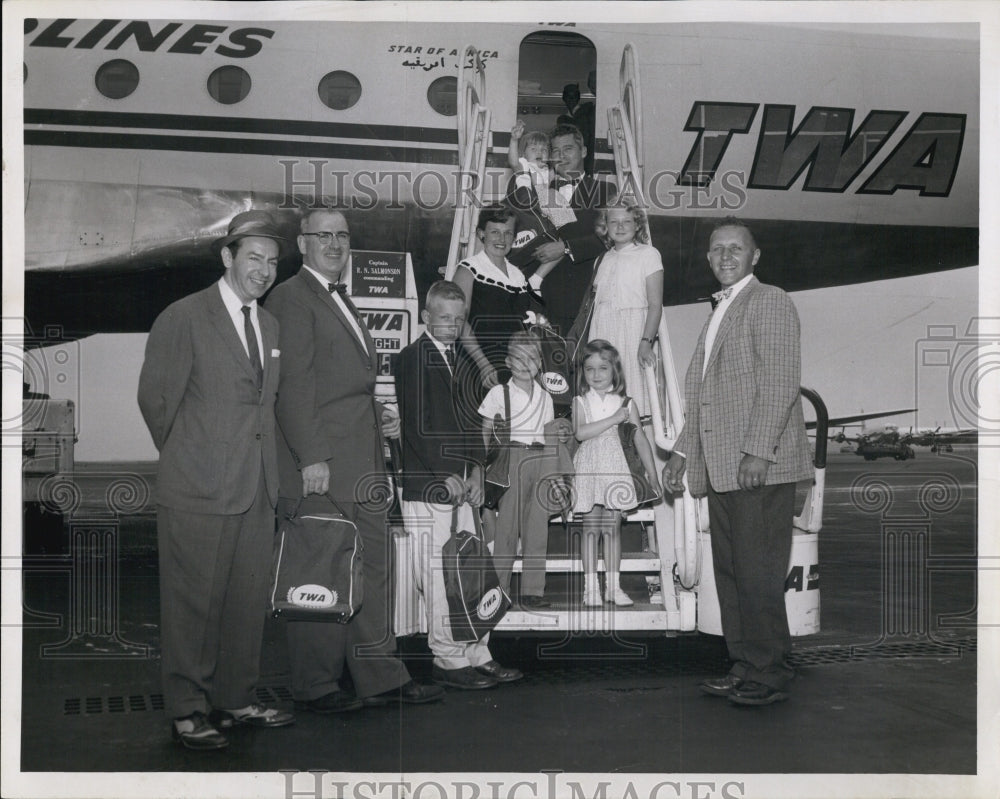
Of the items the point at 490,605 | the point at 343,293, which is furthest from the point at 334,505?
the point at 343,293

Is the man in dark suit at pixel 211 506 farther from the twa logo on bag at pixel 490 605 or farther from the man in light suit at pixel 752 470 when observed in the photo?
the man in light suit at pixel 752 470

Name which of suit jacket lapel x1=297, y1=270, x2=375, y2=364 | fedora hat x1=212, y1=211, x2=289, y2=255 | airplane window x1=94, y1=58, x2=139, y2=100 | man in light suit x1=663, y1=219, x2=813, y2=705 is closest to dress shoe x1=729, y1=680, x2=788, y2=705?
man in light suit x1=663, y1=219, x2=813, y2=705

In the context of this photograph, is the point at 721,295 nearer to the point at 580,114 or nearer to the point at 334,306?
the point at 580,114

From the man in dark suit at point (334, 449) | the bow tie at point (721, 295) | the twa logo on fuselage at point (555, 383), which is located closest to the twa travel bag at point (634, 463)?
the twa logo on fuselage at point (555, 383)

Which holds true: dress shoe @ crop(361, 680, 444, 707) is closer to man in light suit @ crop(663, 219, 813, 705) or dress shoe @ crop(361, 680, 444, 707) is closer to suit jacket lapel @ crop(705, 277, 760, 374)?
man in light suit @ crop(663, 219, 813, 705)

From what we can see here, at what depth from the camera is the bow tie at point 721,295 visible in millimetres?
4184

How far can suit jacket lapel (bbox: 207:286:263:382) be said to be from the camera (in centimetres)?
391

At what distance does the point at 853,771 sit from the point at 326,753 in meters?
2.03

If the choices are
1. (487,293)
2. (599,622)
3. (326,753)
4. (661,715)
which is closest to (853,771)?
(661,715)

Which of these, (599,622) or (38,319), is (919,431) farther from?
(38,319)

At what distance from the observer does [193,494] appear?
3.86 metres

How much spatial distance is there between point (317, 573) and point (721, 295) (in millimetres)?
1971

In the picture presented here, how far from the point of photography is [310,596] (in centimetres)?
392

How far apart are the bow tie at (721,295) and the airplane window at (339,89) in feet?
5.59
